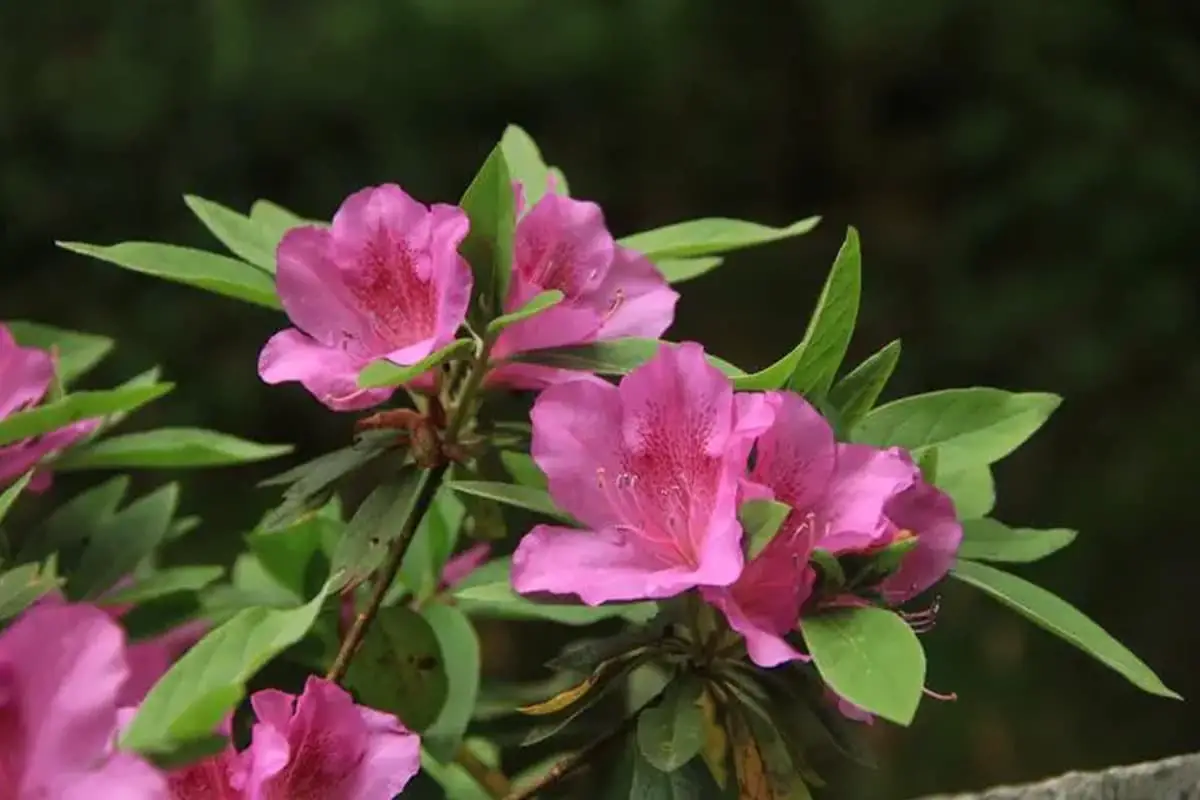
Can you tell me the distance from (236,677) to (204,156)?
4.91ft

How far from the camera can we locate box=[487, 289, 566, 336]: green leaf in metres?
0.45

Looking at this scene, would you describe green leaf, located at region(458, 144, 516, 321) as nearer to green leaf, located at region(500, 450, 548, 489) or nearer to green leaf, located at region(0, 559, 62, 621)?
green leaf, located at region(500, 450, 548, 489)

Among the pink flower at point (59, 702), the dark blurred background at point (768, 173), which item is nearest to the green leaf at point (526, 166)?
the pink flower at point (59, 702)

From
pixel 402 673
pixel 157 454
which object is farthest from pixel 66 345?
pixel 402 673

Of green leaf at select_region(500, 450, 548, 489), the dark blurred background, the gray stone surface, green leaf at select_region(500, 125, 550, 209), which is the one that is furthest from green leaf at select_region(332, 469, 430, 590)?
the dark blurred background

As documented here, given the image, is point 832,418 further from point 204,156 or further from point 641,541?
point 204,156

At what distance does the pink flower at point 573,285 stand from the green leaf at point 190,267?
9 centimetres

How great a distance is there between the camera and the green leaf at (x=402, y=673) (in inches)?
21.3

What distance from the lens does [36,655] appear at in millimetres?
402

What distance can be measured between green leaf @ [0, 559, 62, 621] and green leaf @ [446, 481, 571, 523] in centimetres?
14

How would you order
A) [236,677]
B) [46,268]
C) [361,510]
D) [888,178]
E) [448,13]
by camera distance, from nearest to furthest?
[236,677] < [361,510] < [448,13] < [46,268] < [888,178]

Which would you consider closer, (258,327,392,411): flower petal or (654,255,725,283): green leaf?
(258,327,392,411): flower petal

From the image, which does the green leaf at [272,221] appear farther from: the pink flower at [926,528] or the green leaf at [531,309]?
the pink flower at [926,528]

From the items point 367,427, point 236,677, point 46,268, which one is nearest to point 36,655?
point 236,677
